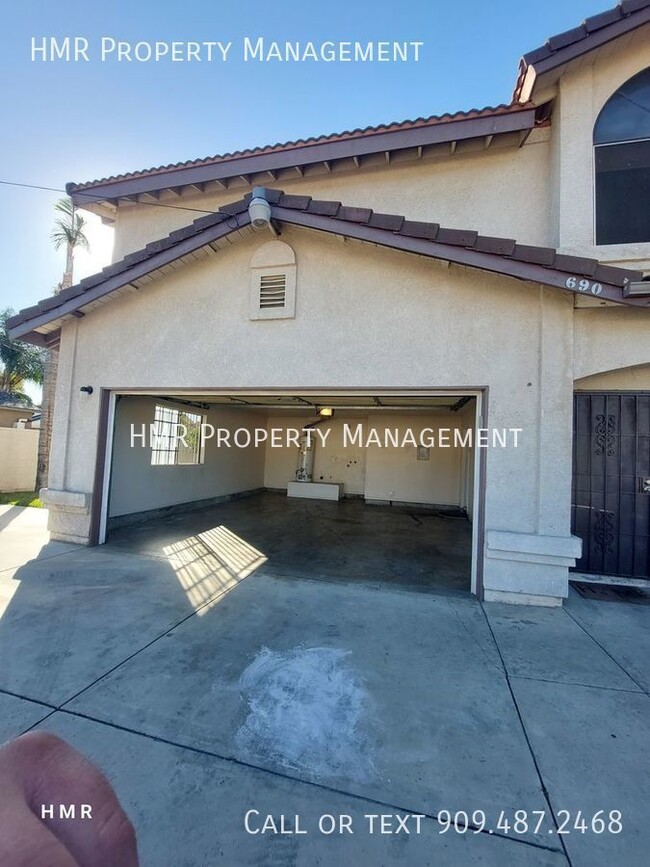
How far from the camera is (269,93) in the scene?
281 inches

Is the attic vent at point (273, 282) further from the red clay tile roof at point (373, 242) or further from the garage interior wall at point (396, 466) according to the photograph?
the garage interior wall at point (396, 466)

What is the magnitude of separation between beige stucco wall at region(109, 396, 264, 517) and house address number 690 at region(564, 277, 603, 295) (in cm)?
825

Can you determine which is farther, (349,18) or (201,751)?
(349,18)

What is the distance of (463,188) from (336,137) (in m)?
2.32

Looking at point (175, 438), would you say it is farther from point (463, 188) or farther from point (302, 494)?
point (463, 188)

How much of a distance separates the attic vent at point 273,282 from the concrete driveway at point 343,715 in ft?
13.9

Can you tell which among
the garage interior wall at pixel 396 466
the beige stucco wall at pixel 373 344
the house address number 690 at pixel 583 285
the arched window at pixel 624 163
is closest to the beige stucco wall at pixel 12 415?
the garage interior wall at pixel 396 466

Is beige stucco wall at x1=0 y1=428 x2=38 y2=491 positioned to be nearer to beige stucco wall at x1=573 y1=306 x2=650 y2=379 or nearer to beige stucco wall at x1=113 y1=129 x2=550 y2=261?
beige stucco wall at x1=113 y1=129 x2=550 y2=261

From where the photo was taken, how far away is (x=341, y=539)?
8.66m

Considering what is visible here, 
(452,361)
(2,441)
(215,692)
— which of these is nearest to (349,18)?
(452,361)

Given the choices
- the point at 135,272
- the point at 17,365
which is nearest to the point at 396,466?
the point at 135,272

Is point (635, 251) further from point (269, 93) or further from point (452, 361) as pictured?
point (269, 93)

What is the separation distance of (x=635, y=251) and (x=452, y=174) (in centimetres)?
316

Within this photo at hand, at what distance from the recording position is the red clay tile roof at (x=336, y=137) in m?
5.89
